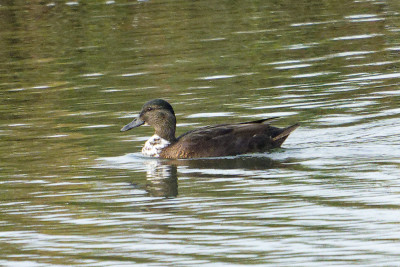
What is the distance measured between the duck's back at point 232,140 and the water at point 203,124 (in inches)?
6.9

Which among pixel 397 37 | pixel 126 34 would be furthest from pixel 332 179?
pixel 126 34

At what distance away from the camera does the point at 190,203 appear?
10531mm

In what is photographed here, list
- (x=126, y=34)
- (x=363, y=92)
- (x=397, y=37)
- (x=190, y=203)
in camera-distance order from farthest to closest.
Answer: (x=126, y=34)
(x=397, y=37)
(x=363, y=92)
(x=190, y=203)

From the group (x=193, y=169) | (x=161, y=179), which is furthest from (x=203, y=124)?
(x=161, y=179)

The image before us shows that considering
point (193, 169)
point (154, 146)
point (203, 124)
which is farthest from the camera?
point (203, 124)

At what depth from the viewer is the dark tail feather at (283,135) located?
13.1 meters

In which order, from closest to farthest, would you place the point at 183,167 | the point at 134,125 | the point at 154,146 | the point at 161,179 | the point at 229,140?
the point at 161,179 → the point at 183,167 → the point at 229,140 → the point at 154,146 → the point at 134,125

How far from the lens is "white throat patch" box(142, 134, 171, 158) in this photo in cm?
1360

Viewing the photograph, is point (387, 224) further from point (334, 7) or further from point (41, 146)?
point (334, 7)

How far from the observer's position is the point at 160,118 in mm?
14062

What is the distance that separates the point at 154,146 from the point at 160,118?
0.57 m

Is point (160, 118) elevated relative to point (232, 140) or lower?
elevated

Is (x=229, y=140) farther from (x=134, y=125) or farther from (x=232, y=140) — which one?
(x=134, y=125)

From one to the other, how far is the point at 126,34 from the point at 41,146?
11.5 metres
